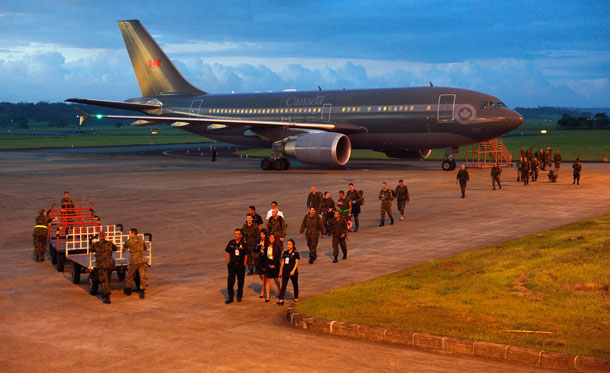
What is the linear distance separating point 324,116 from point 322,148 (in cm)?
510

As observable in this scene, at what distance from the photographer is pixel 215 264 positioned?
18.0 metres

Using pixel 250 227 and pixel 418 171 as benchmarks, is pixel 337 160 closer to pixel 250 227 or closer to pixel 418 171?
pixel 418 171

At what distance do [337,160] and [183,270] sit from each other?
1049 inches

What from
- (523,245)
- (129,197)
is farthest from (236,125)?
(523,245)

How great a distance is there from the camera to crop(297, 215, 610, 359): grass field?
11.5 m

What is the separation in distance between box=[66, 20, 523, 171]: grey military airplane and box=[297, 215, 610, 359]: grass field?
2487 centimetres

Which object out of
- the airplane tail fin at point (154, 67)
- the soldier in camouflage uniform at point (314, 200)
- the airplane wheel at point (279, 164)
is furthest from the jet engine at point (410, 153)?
the soldier in camouflage uniform at point (314, 200)

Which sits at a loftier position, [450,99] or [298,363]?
[450,99]

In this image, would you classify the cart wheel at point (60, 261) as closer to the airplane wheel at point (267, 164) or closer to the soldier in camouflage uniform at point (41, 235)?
the soldier in camouflage uniform at point (41, 235)

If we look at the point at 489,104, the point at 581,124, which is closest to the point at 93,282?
the point at 489,104

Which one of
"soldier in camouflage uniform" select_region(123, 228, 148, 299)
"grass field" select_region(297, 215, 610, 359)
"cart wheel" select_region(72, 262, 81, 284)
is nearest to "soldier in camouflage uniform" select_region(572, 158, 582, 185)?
"grass field" select_region(297, 215, 610, 359)

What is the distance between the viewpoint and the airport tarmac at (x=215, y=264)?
35.3 feet

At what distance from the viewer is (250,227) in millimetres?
16422

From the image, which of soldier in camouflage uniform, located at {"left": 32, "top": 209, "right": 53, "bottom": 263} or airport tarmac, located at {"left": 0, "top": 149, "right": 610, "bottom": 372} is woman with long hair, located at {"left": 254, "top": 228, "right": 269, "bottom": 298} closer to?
airport tarmac, located at {"left": 0, "top": 149, "right": 610, "bottom": 372}
